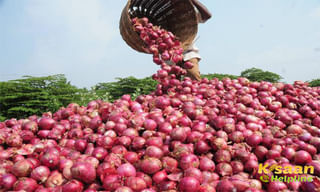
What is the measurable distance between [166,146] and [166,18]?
11.0 ft

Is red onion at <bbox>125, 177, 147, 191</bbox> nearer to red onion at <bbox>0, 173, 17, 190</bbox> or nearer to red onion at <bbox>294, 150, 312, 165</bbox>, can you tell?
red onion at <bbox>0, 173, 17, 190</bbox>

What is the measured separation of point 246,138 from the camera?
68.9 inches

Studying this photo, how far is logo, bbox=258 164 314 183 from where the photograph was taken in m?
1.37

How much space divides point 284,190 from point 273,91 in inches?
69.6

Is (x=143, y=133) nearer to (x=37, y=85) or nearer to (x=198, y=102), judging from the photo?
(x=198, y=102)

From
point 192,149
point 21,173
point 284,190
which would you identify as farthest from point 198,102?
point 21,173

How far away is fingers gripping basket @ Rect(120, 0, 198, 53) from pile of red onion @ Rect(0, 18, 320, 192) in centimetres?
147

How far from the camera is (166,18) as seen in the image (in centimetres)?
437

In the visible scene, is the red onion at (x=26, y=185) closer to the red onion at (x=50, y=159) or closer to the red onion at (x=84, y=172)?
the red onion at (x=50, y=159)

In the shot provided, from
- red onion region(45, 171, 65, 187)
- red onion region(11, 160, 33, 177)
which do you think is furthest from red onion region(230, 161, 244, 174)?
red onion region(11, 160, 33, 177)

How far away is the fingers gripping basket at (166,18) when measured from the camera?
3630mm

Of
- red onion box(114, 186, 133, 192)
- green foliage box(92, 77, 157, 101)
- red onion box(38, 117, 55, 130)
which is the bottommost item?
red onion box(114, 186, 133, 192)

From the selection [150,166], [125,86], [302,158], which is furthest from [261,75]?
[150,166]

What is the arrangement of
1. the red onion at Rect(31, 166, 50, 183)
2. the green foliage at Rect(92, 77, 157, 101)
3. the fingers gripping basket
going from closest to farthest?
the red onion at Rect(31, 166, 50, 183), the fingers gripping basket, the green foliage at Rect(92, 77, 157, 101)
